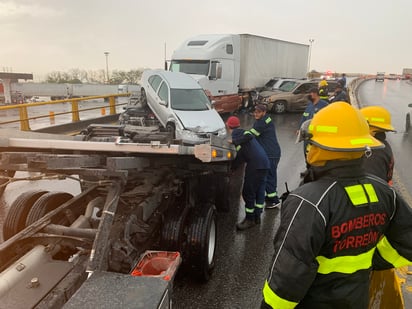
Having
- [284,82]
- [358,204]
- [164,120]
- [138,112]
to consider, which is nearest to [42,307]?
[358,204]

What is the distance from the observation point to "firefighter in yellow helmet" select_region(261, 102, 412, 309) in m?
1.60

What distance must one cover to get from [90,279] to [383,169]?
2725 mm

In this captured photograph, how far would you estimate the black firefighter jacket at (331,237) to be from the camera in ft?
5.24

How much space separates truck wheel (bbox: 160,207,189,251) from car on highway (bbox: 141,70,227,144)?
5357mm

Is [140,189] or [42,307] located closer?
[42,307]

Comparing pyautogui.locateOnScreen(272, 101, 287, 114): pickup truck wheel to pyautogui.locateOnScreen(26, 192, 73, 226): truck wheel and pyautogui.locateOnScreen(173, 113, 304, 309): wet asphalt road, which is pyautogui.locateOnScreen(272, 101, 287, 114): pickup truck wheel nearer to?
pyautogui.locateOnScreen(173, 113, 304, 309): wet asphalt road

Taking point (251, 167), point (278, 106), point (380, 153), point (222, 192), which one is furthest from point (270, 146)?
point (278, 106)

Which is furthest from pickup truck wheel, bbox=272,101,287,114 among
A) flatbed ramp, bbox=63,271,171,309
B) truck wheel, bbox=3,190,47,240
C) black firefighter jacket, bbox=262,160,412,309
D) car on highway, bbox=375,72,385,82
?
car on highway, bbox=375,72,385,82

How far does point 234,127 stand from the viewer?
4938mm

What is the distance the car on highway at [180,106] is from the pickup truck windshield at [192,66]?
321cm

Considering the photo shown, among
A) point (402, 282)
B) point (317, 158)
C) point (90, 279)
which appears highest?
point (317, 158)

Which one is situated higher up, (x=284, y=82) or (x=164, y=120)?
(x=284, y=82)

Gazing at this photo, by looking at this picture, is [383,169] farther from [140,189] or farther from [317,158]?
[140,189]

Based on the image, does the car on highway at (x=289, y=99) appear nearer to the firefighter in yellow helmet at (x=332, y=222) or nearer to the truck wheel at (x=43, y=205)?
the truck wheel at (x=43, y=205)
